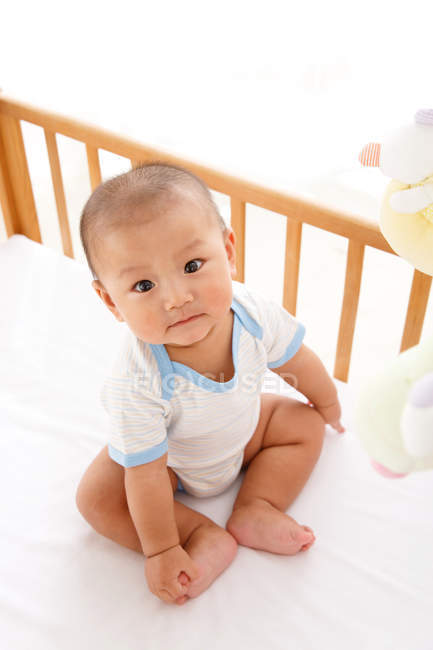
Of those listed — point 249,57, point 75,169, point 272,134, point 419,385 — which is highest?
point 419,385

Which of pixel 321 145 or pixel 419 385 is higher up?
pixel 419 385

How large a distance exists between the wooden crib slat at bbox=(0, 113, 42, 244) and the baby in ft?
2.40

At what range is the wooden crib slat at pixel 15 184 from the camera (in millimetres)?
1412

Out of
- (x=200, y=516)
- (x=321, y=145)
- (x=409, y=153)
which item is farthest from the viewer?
(x=321, y=145)

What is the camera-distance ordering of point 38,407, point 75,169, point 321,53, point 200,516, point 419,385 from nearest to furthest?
point 419,385, point 200,516, point 38,407, point 321,53, point 75,169

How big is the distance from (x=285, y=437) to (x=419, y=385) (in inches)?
24.5

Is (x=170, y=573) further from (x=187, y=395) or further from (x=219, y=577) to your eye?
(x=187, y=395)

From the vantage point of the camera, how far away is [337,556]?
0.89 m

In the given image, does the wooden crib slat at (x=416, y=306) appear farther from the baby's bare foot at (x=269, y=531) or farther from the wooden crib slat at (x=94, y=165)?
the wooden crib slat at (x=94, y=165)

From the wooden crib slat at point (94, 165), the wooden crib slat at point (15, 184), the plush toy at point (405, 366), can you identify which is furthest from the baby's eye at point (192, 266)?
the wooden crib slat at point (15, 184)

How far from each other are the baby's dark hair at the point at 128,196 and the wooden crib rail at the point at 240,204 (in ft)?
1.02

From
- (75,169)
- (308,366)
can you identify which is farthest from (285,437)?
(75,169)

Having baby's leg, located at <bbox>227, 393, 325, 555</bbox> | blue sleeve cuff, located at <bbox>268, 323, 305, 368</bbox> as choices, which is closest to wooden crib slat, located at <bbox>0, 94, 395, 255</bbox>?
blue sleeve cuff, located at <bbox>268, 323, 305, 368</bbox>

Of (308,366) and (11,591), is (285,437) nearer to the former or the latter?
(308,366)
